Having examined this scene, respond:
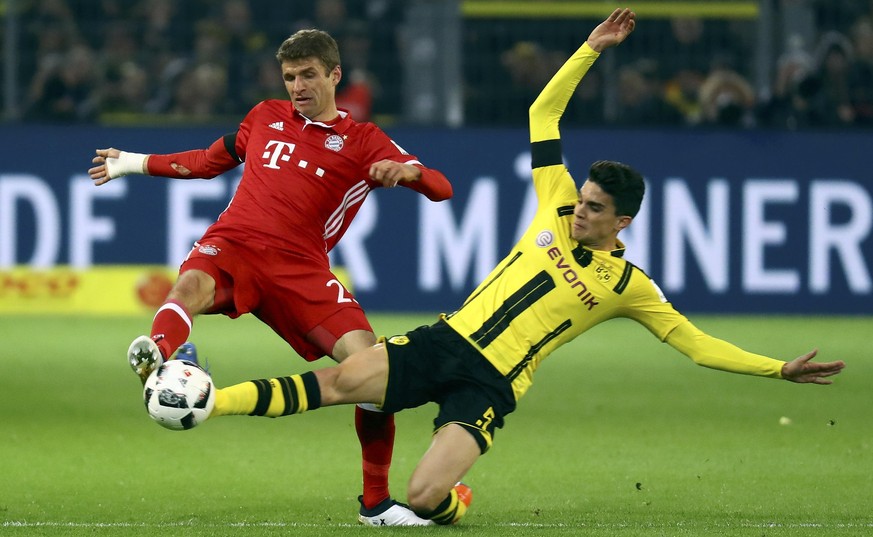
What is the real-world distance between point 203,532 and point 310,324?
1259 mm

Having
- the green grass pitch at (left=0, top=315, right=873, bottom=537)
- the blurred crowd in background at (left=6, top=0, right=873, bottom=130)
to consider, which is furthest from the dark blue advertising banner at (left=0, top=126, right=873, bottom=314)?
the green grass pitch at (left=0, top=315, right=873, bottom=537)

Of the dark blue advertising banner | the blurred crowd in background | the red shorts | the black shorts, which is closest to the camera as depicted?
the black shorts

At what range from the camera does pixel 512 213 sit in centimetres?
1455

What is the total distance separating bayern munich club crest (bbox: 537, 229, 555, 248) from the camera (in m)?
6.71

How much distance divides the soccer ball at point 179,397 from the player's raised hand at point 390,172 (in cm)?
112

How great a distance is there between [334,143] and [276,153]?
0.28m

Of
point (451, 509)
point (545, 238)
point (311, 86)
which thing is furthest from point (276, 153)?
point (451, 509)

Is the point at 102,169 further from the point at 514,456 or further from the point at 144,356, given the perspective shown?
the point at 514,456

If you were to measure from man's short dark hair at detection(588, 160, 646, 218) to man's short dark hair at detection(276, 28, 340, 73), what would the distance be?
1.38 m

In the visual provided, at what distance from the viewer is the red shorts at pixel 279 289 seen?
6953 millimetres

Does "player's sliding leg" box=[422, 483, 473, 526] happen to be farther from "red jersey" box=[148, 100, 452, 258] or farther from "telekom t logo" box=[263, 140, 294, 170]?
"telekom t logo" box=[263, 140, 294, 170]

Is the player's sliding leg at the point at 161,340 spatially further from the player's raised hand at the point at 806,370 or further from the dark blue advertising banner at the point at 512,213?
the dark blue advertising banner at the point at 512,213

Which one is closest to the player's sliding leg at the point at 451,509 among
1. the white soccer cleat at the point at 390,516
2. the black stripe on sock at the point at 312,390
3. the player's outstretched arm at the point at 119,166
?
the white soccer cleat at the point at 390,516

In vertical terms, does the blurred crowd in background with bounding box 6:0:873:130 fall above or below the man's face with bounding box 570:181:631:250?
above
